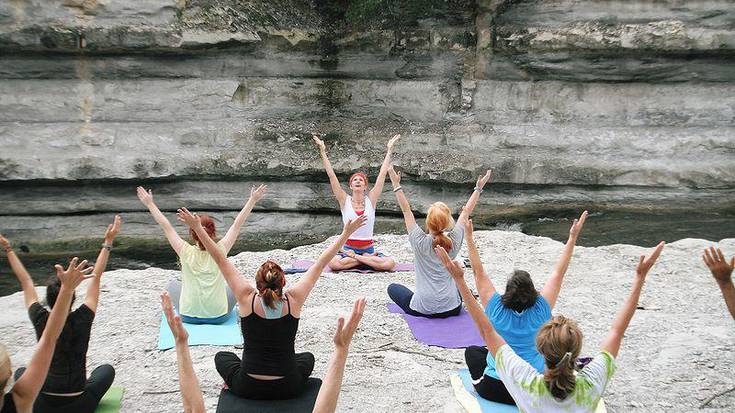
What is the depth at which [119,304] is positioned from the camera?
851 cm

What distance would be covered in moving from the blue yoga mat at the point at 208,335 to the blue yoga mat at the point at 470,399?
217cm

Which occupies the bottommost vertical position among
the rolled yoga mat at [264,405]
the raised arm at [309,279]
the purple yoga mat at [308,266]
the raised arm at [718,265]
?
the purple yoga mat at [308,266]

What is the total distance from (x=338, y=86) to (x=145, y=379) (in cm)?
1041

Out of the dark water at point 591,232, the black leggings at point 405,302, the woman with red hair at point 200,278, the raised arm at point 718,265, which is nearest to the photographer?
the raised arm at point 718,265

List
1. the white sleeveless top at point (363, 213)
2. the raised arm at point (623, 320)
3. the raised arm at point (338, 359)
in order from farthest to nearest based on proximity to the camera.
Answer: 1. the white sleeveless top at point (363, 213)
2. the raised arm at point (623, 320)
3. the raised arm at point (338, 359)

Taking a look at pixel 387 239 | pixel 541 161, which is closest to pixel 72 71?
pixel 387 239

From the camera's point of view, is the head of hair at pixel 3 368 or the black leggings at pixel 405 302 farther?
the black leggings at pixel 405 302

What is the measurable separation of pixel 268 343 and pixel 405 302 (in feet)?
10.3

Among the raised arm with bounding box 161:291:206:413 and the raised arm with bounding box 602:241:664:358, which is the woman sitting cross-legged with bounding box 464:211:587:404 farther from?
the raised arm with bounding box 161:291:206:413

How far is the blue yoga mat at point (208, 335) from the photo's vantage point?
23.2ft

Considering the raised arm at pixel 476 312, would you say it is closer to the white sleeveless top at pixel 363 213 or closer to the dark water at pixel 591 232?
the white sleeveless top at pixel 363 213

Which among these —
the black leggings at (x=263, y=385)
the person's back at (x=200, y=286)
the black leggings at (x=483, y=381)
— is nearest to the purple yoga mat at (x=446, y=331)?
the black leggings at (x=483, y=381)

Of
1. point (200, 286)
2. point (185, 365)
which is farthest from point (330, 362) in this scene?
point (200, 286)

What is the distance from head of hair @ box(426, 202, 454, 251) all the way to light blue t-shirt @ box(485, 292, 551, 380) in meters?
1.66
